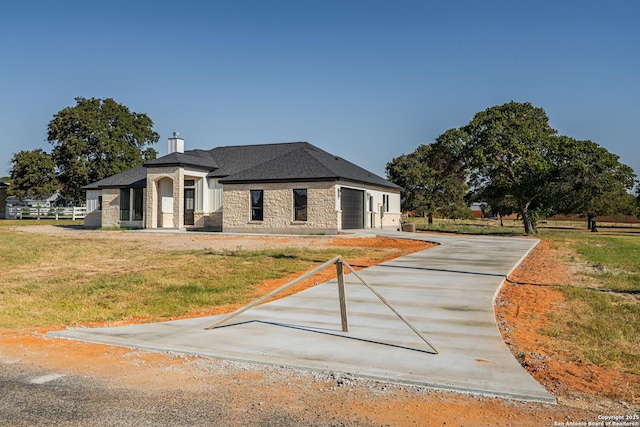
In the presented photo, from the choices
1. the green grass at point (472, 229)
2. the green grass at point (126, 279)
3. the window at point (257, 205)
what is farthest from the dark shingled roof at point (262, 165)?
the green grass at point (126, 279)

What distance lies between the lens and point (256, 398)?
14.5ft

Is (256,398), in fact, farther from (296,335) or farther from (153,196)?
(153,196)

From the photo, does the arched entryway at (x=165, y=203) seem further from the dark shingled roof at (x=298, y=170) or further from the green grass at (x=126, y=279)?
the green grass at (x=126, y=279)

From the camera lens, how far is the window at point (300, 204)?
28.9 metres

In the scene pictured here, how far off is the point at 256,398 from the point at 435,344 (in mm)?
2650

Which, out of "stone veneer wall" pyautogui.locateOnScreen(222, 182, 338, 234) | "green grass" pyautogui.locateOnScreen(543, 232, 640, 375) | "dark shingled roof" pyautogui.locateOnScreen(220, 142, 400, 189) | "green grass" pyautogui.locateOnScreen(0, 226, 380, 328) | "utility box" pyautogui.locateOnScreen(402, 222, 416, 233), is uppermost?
"dark shingled roof" pyautogui.locateOnScreen(220, 142, 400, 189)

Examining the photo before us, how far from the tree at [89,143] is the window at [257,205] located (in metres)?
31.7

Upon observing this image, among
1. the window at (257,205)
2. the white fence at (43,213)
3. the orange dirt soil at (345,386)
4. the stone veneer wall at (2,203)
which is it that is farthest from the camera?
the stone veneer wall at (2,203)

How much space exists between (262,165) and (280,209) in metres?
3.74

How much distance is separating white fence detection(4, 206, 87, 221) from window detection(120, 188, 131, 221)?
67.0 feet

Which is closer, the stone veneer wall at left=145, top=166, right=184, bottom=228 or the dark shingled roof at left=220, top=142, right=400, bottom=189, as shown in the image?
the dark shingled roof at left=220, top=142, right=400, bottom=189

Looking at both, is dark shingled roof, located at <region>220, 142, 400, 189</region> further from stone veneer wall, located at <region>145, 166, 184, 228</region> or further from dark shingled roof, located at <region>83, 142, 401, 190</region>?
stone veneer wall, located at <region>145, 166, 184, 228</region>

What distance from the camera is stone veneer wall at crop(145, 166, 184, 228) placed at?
31.4 meters

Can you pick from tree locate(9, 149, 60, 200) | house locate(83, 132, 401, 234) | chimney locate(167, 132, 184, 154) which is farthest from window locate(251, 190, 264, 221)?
tree locate(9, 149, 60, 200)
